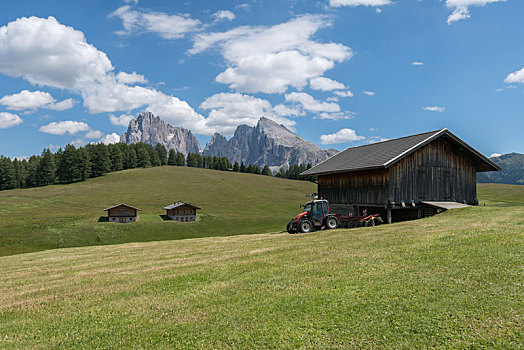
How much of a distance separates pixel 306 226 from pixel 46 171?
130 metres

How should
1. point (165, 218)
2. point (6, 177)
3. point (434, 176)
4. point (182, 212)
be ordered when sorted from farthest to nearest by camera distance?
1. point (6, 177)
2. point (165, 218)
3. point (182, 212)
4. point (434, 176)

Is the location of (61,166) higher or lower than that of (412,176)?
higher

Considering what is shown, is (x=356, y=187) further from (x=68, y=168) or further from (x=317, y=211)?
(x=68, y=168)

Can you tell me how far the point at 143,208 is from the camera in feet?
271

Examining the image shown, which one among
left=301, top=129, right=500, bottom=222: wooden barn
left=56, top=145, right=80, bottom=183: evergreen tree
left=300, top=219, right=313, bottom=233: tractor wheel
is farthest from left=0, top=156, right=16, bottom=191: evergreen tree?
left=300, top=219, right=313, bottom=233: tractor wheel

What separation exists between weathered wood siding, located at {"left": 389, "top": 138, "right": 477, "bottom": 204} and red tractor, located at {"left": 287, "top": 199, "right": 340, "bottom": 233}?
6558 millimetres

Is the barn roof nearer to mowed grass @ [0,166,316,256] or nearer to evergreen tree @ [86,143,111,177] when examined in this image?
mowed grass @ [0,166,316,256]

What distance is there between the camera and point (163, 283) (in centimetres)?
1162

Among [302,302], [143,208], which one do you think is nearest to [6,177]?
[143,208]

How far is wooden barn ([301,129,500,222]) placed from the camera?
28.0m

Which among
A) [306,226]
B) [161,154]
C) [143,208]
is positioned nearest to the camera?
[306,226]

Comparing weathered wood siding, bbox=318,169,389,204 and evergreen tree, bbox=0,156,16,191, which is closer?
weathered wood siding, bbox=318,169,389,204

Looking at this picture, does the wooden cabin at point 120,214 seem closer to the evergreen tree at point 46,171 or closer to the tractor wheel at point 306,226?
the tractor wheel at point 306,226

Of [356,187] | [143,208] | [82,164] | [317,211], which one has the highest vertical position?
[82,164]
